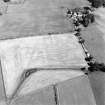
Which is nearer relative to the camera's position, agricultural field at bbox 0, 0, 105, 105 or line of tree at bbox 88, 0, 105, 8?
agricultural field at bbox 0, 0, 105, 105

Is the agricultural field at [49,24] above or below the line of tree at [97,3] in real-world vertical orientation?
below

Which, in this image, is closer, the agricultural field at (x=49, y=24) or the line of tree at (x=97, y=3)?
the agricultural field at (x=49, y=24)

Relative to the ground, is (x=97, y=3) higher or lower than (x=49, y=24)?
higher

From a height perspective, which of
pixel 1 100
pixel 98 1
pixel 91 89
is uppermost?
pixel 98 1

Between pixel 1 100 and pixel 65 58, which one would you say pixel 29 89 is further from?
pixel 65 58

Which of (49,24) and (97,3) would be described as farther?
(97,3)

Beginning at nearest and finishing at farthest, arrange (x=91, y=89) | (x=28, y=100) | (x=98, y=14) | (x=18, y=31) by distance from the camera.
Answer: (x=28, y=100) → (x=91, y=89) → (x=18, y=31) → (x=98, y=14)

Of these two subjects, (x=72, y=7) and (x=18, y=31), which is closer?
(x=18, y=31)

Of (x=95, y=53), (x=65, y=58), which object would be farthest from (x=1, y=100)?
(x=95, y=53)

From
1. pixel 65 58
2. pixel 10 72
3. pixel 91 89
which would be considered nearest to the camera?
pixel 91 89

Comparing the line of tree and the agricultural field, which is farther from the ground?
the line of tree

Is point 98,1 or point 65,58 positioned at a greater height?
point 98,1
